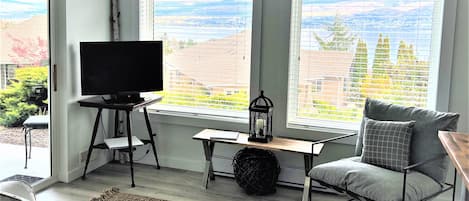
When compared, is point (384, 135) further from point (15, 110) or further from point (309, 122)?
point (15, 110)

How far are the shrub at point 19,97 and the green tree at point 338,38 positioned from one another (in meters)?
2.34

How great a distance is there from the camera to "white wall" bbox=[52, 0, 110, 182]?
12.6ft

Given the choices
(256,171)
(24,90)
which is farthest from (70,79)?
(256,171)

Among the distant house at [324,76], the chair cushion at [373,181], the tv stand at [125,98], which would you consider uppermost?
the distant house at [324,76]

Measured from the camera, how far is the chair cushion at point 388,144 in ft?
10.3

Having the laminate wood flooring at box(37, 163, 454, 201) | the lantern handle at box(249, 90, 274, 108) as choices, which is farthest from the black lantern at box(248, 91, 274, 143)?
the laminate wood flooring at box(37, 163, 454, 201)

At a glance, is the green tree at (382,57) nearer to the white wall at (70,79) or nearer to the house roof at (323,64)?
the house roof at (323,64)

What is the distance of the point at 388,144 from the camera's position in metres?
3.17

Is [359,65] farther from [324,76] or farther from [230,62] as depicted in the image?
[230,62]

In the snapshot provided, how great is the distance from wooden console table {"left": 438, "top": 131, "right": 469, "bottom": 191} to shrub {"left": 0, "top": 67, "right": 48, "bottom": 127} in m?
2.96

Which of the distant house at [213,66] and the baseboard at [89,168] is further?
the distant house at [213,66]

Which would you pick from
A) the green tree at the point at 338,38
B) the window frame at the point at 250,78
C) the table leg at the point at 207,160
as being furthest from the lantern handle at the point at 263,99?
the green tree at the point at 338,38

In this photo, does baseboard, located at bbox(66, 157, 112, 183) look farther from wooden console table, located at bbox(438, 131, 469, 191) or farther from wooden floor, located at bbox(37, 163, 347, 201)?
wooden console table, located at bbox(438, 131, 469, 191)

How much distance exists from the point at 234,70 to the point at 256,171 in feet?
3.24
